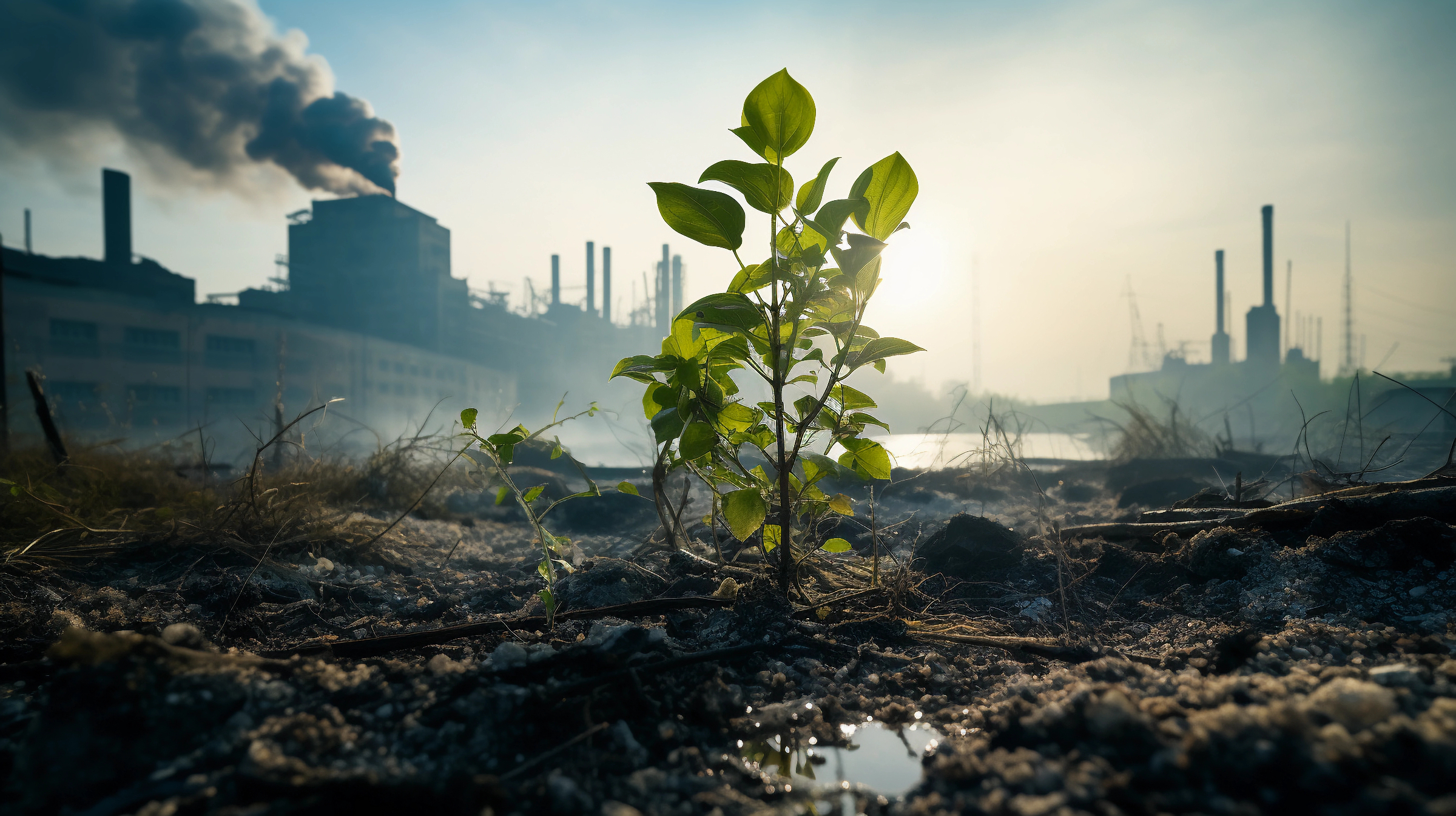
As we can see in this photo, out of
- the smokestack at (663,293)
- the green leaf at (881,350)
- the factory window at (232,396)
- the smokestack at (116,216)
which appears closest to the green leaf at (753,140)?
the green leaf at (881,350)

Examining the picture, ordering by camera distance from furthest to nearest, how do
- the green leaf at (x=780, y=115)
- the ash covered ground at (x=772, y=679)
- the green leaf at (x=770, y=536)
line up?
the green leaf at (x=770, y=536)
the green leaf at (x=780, y=115)
the ash covered ground at (x=772, y=679)

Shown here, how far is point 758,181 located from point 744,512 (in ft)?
2.49

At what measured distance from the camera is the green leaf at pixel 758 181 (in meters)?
1.25

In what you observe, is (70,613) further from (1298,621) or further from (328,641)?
(1298,621)

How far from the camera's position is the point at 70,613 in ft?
5.22

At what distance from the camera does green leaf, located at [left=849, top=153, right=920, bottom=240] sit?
50.5 inches

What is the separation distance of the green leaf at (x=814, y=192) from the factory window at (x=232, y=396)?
22.0 meters

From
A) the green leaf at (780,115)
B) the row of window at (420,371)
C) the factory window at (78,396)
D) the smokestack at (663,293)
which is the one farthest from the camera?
the smokestack at (663,293)

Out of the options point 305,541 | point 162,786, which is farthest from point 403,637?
point 305,541

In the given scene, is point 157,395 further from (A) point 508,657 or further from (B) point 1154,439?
(B) point 1154,439

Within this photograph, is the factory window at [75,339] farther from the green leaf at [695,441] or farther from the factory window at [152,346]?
the green leaf at [695,441]

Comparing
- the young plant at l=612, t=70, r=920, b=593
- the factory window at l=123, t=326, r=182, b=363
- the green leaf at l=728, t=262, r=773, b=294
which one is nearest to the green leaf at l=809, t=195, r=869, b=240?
the young plant at l=612, t=70, r=920, b=593

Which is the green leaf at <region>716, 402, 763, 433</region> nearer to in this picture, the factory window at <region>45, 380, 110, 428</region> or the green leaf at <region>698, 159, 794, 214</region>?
the green leaf at <region>698, 159, 794, 214</region>

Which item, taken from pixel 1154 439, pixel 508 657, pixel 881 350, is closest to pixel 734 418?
Answer: pixel 881 350
